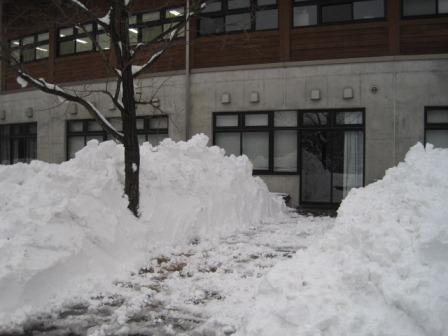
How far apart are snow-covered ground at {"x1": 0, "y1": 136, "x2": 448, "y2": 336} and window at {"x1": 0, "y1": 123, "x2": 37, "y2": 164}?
42.0 ft

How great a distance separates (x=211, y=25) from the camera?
16422mm

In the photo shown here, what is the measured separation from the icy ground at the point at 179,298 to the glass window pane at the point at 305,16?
9129mm

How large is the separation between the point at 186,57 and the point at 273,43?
310cm

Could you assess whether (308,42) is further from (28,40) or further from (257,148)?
(28,40)

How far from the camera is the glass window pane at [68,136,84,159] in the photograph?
19.0m

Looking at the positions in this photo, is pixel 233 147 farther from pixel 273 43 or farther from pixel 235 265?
pixel 235 265

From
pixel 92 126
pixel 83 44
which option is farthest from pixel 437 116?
pixel 83 44

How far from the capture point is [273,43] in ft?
50.8

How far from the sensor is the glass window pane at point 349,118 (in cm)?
1453

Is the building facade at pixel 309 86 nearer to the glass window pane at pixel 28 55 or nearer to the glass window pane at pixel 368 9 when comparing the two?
the glass window pane at pixel 368 9

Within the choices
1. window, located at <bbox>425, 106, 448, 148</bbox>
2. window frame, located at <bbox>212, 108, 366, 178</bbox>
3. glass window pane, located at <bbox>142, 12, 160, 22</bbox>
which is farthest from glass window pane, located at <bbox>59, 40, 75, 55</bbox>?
window, located at <bbox>425, 106, 448, 148</bbox>

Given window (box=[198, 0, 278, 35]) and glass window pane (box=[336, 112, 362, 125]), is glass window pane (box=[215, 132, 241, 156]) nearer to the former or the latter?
glass window pane (box=[336, 112, 362, 125])

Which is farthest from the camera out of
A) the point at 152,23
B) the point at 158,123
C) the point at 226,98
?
the point at 152,23

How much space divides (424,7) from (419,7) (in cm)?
14
